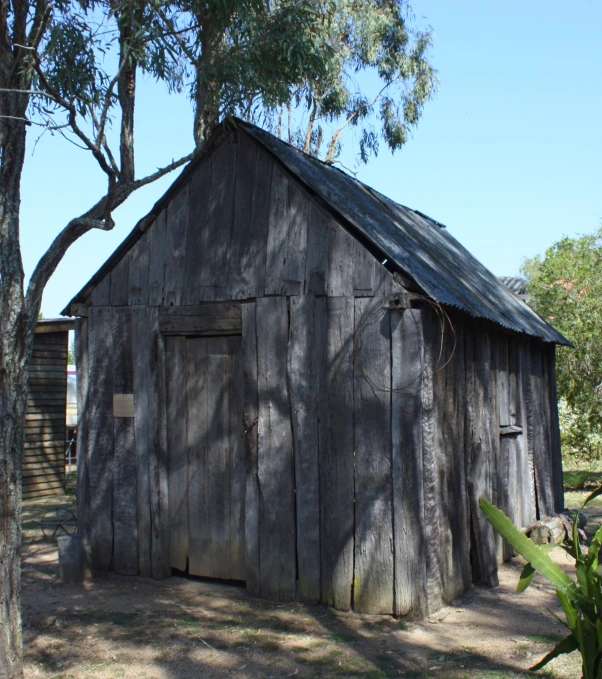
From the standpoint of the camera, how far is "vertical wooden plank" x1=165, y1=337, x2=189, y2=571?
8062 millimetres

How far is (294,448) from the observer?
7270 millimetres

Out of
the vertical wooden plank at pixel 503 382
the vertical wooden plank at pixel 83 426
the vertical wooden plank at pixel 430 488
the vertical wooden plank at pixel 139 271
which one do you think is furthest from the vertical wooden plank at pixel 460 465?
the vertical wooden plank at pixel 83 426

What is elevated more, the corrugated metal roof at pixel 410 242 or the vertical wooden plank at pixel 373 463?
the corrugated metal roof at pixel 410 242

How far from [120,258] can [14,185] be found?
278 centimetres

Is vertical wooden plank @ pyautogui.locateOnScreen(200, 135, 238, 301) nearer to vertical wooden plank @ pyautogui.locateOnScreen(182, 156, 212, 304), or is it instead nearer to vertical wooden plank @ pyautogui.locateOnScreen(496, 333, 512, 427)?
vertical wooden plank @ pyautogui.locateOnScreen(182, 156, 212, 304)

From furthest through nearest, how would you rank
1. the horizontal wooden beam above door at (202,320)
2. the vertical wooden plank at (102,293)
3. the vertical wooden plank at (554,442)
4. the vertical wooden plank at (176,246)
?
1. the vertical wooden plank at (554,442)
2. the vertical wooden plank at (102,293)
3. the vertical wooden plank at (176,246)
4. the horizontal wooden beam above door at (202,320)

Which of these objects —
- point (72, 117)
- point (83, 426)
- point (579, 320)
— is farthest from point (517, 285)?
point (72, 117)

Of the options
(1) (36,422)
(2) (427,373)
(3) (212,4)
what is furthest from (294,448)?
(1) (36,422)

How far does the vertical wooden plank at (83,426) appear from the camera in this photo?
8523 mm

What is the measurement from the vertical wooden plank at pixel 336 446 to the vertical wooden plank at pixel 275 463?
1.13 feet

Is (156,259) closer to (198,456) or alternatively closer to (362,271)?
(198,456)

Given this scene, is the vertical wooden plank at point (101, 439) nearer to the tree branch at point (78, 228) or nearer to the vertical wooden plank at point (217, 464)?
the vertical wooden plank at point (217, 464)

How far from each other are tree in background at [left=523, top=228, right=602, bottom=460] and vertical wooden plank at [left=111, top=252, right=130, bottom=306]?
37.5 feet

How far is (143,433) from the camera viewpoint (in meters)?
8.16
